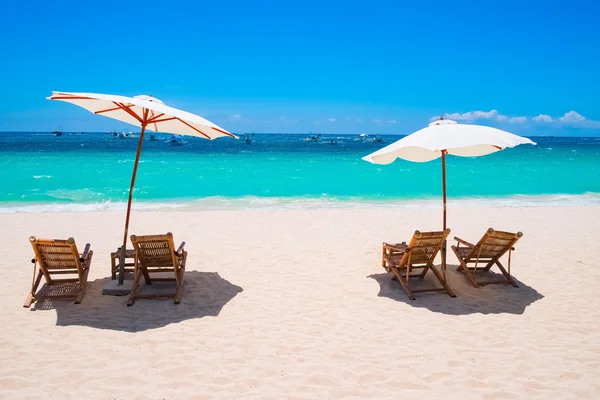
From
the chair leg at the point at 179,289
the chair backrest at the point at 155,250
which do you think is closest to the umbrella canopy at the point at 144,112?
the chair backrest at the point at 155,250

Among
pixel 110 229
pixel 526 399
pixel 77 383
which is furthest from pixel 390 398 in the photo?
pixel 110 229

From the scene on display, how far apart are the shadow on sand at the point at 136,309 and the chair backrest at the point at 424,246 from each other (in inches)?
89.4

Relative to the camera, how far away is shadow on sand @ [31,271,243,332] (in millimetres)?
4379

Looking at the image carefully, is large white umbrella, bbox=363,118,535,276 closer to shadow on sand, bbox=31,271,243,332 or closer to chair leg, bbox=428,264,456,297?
chair leg, bbox=428,264,456,297

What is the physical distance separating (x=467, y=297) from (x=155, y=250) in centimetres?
389

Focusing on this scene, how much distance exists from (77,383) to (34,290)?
206 centimetres

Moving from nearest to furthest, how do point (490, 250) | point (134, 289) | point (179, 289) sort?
1. point (134, 289)
2. point (179, 289)
3. point (490, 250)

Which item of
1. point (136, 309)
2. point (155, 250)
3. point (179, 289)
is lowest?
point (136, 309)

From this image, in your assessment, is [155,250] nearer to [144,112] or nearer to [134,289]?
[134,289]

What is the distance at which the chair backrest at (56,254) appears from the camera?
448 centimetres

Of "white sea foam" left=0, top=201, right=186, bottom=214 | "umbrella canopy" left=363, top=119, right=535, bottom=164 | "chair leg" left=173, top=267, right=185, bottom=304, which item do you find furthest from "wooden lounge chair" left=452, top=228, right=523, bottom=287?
"white sea foam" left=0, top=201, right=186, bottom=214

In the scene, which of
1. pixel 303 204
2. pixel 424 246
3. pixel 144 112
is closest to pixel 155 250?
pixel 144 112

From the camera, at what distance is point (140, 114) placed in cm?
539

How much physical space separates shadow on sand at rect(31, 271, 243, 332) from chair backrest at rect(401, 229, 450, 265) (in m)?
2.27
